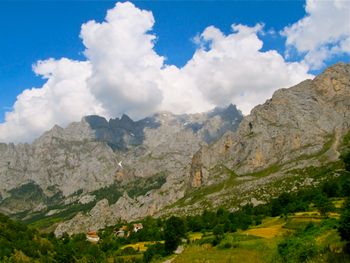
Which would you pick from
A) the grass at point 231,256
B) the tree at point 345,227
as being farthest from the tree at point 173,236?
the tree at point 345,227

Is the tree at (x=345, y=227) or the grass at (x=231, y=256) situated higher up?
the tree at (x=345, y=227)

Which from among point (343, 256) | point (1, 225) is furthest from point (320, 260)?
point (1, 225)

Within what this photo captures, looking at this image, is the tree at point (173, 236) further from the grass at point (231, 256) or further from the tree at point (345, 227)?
the tree at point (345, 227)

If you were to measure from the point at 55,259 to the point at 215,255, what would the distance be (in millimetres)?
78294

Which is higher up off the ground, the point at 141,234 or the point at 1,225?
the point at 1,225

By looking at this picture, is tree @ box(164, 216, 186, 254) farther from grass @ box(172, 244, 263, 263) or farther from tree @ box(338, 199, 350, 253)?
tree @ box(338, 199, 350, 253)

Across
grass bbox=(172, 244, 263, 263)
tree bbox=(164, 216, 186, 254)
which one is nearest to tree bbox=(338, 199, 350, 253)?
grass bbox=(172, 244, 263, 263)

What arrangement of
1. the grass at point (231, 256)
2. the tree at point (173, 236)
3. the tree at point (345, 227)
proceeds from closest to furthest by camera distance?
the tree at point (345, 227) < the grass at point (231, 256) < the tree at point (173, 236)

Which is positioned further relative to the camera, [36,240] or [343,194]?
[36,240]

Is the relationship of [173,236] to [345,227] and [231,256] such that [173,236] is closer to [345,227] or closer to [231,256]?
[231,256]

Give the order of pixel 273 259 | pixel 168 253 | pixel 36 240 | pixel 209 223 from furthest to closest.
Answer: pixel 209 223
pixel 36 240
pixel 168 253
pixel 273 259

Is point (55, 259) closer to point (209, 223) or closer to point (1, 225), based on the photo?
point (1, 225)

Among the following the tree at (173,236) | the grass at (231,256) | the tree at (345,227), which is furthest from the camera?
the tree at (173,236)

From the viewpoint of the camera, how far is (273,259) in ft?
188
